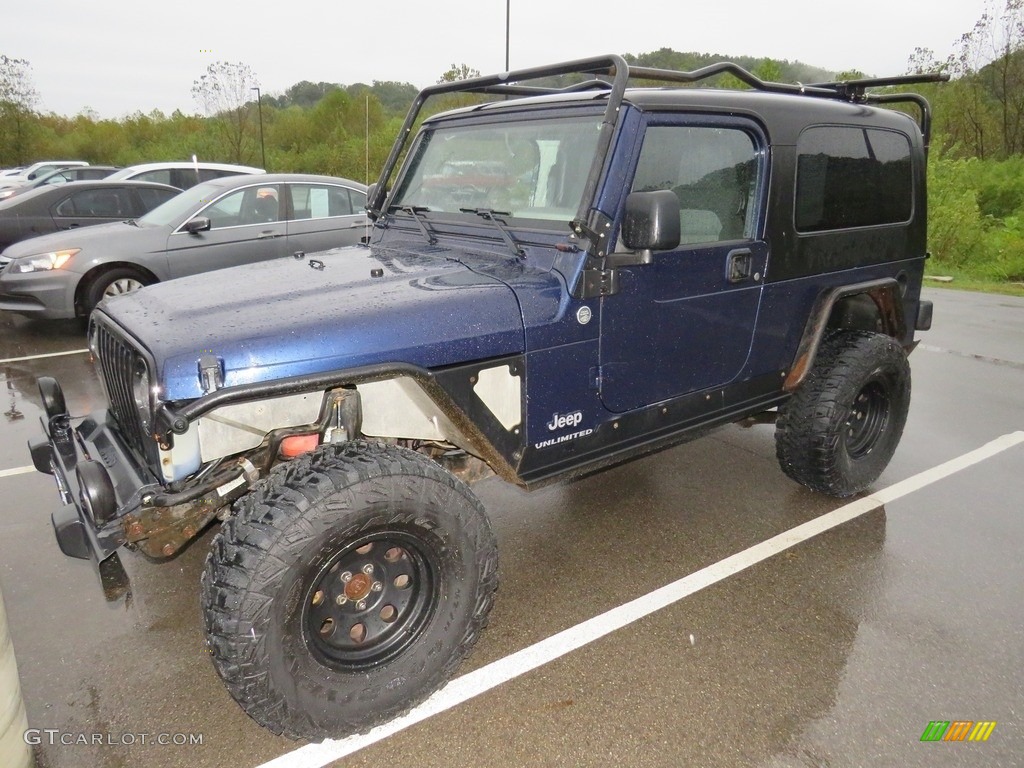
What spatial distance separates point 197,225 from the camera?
24.1 feet

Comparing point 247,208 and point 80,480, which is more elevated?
point 247,208

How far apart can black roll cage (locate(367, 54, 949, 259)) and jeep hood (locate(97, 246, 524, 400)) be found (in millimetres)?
549

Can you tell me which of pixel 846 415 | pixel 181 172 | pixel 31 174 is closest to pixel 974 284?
pixel 846 415

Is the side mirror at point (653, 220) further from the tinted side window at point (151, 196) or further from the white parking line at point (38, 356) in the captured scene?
the tinted side window at point (151, 196)

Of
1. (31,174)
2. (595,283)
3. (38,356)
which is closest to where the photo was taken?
(595,283)

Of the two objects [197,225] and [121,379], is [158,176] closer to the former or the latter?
[197,225]

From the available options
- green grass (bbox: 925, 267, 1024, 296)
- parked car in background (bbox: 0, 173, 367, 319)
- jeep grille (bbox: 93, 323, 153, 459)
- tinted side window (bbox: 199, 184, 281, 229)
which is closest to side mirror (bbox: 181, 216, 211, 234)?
parked car in background (bbox: 0, 173, 367, 319)

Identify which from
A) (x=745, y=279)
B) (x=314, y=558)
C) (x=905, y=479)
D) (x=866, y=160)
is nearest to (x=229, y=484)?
(x=314, y=558)

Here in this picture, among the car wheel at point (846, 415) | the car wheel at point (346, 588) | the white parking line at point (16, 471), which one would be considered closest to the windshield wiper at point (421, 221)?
the car wheel at point (346, 588)

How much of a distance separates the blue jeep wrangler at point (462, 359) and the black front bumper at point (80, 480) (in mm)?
14

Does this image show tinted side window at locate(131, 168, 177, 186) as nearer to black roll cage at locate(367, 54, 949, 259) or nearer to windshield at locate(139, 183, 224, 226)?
windshield at locate(139, 183, 224, 226)

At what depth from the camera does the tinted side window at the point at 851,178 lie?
3.63 m

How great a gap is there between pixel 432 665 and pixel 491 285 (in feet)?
4.45

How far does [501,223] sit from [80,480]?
1835 mm
